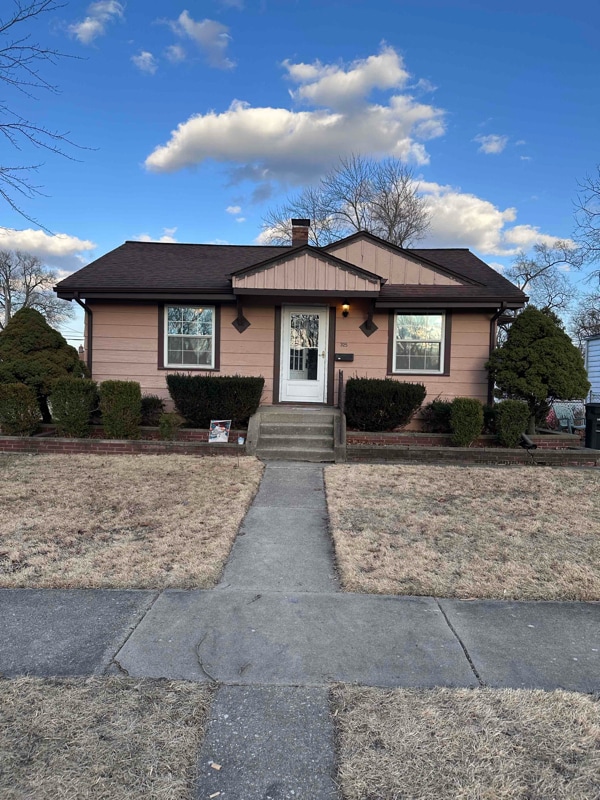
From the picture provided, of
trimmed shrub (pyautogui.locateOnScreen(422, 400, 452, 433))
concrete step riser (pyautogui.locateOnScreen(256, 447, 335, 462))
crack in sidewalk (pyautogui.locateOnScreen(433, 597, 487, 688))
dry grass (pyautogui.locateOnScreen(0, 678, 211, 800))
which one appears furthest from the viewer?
trimmed shrub (pyautogui.locateOnScreen(422, 400, 452, 433))

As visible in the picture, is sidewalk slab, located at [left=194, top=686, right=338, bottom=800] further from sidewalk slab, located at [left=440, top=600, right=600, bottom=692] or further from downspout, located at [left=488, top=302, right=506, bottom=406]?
downspout, located at [left=488, top=302, right=506, bottom=406]

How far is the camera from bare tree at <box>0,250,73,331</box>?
4606 centimetres

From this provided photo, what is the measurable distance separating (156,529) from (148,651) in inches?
85.5

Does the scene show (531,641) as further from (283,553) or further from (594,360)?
(594,360)

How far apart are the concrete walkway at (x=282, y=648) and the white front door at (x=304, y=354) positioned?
6891 millimetres

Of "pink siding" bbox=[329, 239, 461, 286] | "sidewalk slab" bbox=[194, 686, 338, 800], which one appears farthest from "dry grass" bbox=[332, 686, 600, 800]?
"pink siding" bbox=[329, 239, 461, 286]

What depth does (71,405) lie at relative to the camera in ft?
28.0

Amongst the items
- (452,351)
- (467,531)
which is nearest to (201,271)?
(452,351)

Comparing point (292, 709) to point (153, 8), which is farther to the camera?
point (153, 8)

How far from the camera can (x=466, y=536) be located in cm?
471

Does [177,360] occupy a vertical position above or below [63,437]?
above

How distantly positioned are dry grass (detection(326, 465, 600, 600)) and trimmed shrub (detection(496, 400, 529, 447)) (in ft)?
3.49

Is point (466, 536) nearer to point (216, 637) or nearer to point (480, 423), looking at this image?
point (216, 637)

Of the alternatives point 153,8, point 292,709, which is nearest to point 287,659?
point 292,709
